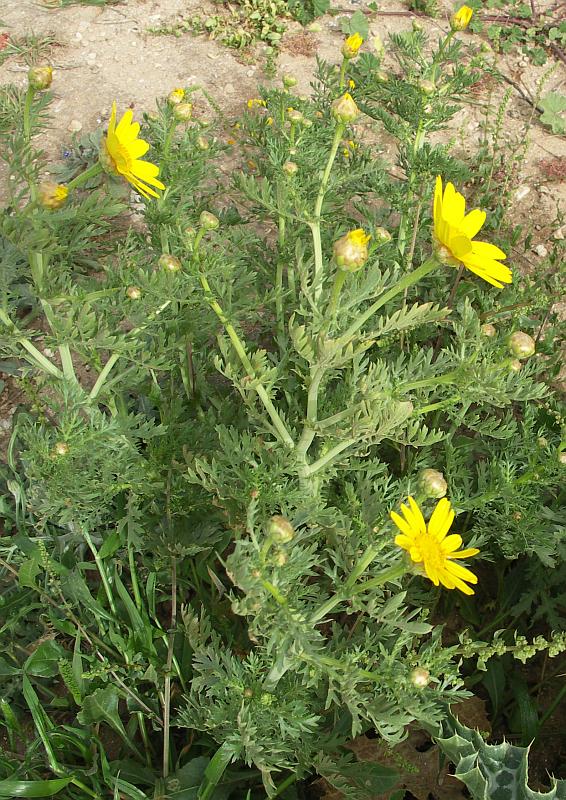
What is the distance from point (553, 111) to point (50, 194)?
3.33m

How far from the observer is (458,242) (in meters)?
1.42

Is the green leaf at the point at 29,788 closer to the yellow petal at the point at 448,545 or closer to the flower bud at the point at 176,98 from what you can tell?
the yellow petal at the point at 448,545

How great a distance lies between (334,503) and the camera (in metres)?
2.08

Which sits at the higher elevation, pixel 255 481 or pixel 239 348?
pixel 239 348

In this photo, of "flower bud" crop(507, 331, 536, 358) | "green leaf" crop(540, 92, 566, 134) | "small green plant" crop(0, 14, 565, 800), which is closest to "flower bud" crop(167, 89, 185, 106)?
"small green plant" crop(0, 14, 565, 800)

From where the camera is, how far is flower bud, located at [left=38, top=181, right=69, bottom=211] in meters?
1.56

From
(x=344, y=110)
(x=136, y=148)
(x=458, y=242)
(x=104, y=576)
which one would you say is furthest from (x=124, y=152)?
(x=104, y=576)

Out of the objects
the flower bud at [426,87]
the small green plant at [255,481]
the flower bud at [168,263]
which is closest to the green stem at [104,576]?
the small green plant at [255,481]

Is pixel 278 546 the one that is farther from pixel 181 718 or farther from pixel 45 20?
pixel 45 20

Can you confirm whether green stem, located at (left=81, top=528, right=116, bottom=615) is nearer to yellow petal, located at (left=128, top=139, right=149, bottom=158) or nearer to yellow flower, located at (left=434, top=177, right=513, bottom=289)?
yellow petal, located at (left=128, top=139, right=149, bottom=158)

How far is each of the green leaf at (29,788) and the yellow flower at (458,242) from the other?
4.97 feet

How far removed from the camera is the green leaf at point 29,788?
175 cm

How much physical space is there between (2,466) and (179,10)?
3.30 meters

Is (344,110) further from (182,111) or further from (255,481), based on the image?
(255,481)
